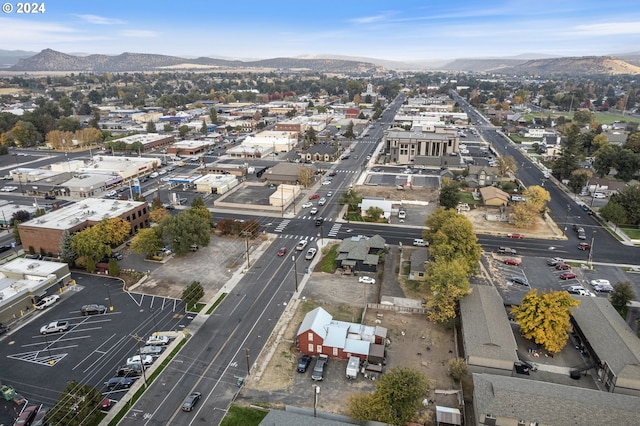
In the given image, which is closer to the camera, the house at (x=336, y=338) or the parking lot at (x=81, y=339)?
the parking lot at (x=81, y=339)

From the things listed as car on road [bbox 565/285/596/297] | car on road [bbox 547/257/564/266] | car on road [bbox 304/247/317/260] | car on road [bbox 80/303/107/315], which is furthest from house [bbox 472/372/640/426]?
car on road [bbox 80/303/107/315]

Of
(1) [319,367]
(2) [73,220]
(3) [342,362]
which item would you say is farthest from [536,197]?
(2) [73,220]

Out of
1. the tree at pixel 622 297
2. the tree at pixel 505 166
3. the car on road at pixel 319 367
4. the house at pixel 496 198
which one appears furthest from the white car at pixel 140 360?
the tree at pixel 505 166

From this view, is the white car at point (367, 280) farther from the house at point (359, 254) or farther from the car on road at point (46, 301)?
the car on road at point (46, 301)

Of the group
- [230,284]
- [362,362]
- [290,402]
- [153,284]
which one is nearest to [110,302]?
[153,284]

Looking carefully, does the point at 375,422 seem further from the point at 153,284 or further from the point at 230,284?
the point at 153,284
